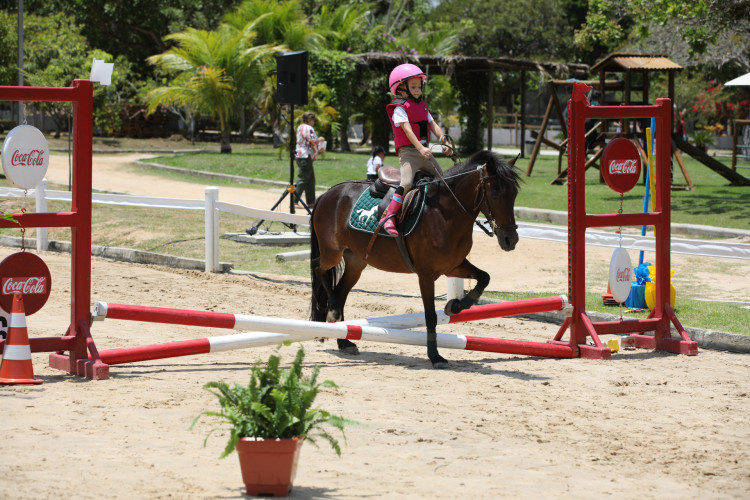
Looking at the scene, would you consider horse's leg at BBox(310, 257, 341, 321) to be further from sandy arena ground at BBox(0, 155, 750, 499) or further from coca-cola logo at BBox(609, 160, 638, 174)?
coca-cola logo at BBox(609, 160, 638, 174)

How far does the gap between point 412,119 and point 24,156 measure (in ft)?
11.1

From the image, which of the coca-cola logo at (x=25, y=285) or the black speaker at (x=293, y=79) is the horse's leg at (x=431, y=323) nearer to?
the coca-cola logo at (x=25, y=285)

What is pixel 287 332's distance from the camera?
8305 mm

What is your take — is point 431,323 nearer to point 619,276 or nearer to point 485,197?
point 485,197

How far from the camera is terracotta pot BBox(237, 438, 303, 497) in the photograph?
4941 millimetres

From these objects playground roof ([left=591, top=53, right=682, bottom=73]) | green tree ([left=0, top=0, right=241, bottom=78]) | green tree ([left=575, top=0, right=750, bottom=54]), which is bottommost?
playground roof ([left=591, top=53, right=682, bottom=73])

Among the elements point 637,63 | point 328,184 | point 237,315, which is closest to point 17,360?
point 237,315

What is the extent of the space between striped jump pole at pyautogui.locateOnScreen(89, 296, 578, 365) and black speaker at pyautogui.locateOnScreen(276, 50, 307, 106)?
7.66 meters

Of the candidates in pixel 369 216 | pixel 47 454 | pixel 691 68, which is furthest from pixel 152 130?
pixel 47 454

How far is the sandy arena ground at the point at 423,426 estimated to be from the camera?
208 inches

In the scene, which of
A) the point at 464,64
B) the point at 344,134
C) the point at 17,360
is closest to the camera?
the point at 17,360

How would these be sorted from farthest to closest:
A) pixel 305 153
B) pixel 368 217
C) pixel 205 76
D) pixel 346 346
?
pixel 205 76, pixel 305 153, pixel 346 346, pixel 368 217

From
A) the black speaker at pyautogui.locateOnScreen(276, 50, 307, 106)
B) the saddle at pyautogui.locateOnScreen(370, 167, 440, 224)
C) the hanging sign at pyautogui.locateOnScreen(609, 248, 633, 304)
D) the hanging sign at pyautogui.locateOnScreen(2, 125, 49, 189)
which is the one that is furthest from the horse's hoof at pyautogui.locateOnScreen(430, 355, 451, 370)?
the black speaker at pyautogui.locateOnScreen(276, 50, 307, 106)

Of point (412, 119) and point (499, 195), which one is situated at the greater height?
point (412, 119)
